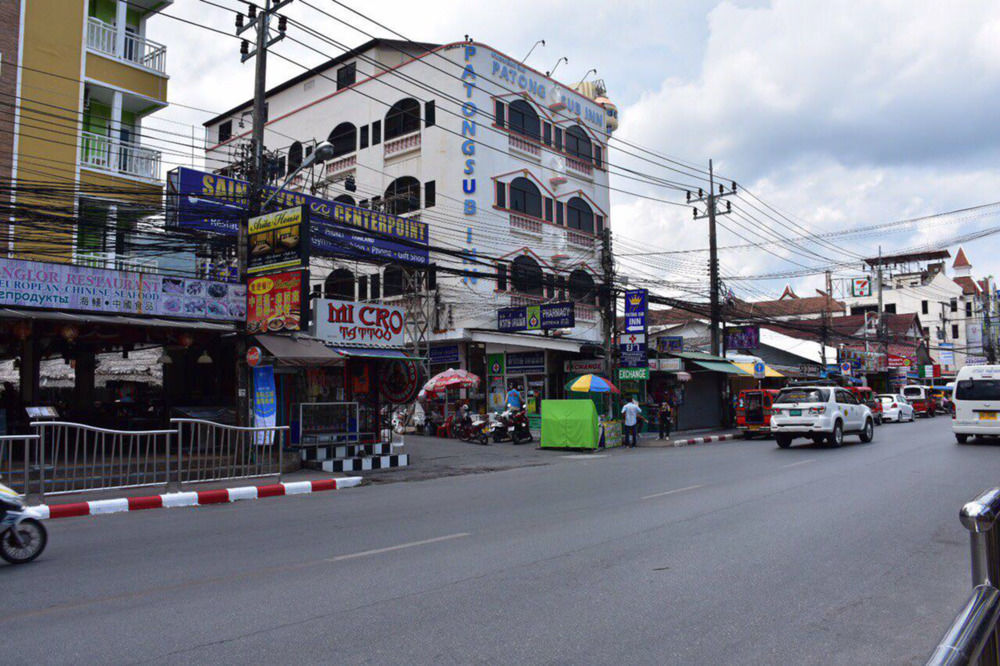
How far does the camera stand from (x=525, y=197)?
32781 millimetres

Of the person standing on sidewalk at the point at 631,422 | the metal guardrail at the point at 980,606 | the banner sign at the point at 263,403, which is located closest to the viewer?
the metal guardrail at the point at 980,606

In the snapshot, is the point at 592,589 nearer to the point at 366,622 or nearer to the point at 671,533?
the point at 366,622

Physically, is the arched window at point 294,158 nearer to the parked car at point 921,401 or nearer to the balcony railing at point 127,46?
the balcony railing at point 127,46

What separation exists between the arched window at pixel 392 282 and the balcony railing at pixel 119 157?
451 inches

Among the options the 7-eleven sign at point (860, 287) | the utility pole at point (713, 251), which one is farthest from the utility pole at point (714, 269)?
the 7-eleven sign at point (860, 287)

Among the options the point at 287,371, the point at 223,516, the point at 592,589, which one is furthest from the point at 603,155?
the point at 592,589

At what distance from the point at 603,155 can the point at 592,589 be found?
111 feet

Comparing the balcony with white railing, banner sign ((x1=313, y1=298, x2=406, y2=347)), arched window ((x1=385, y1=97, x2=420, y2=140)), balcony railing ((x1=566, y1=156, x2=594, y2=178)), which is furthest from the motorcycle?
balcony railing ((x1=566, y1=156, x2=594, y2=178))

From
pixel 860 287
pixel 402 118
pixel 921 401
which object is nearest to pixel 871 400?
pixel 921 401

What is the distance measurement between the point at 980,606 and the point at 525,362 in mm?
28196

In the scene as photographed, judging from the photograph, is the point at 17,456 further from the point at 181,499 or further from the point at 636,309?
the point at 636,309

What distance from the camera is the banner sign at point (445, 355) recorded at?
30141 mm

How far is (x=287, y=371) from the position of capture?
18328 mm

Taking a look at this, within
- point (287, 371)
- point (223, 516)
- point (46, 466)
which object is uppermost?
point (287, 371)
